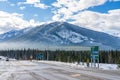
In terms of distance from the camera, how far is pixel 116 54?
182625 mm

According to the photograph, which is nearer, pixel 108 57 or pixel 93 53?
pixel 93 53

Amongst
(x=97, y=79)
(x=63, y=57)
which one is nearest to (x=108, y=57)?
(x=63, y=57)

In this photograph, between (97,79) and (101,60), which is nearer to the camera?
(97,79)

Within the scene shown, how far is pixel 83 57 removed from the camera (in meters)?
183

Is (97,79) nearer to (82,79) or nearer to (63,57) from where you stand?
(82,79)

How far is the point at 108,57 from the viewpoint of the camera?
18212 cm

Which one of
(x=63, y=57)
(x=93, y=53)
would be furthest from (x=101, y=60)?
(x=93, y=53)

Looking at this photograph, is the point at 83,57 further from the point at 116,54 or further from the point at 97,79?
the point at 97,79

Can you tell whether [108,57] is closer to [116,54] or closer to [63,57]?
[116,54]

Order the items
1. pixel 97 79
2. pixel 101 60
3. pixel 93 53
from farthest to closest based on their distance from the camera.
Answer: pixel 101 60 → pixel 93 53 → pixel 97 79

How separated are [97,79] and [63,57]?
492 feet

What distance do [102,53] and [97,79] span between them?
157 metres

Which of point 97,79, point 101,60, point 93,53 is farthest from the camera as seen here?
point 101,60

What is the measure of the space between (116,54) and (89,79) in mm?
154458
